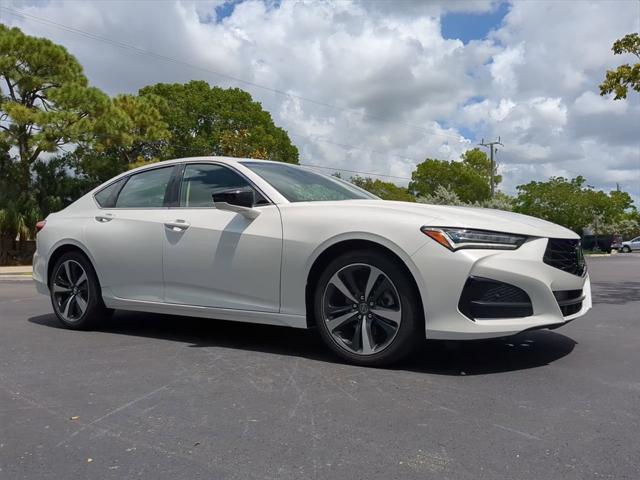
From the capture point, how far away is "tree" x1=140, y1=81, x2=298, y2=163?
40562 mm

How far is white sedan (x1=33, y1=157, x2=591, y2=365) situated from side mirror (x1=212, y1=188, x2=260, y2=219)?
11 millimetres

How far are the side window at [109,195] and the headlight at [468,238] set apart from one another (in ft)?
10.8

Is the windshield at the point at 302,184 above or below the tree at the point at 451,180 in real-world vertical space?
below

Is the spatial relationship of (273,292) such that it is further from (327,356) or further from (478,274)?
(478,274)

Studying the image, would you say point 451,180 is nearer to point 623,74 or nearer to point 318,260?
point 623,74

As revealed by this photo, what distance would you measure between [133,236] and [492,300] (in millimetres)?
3172

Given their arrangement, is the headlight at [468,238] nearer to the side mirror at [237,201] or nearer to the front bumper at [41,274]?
the side mirror at [237,201]

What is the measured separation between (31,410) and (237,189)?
2.13m

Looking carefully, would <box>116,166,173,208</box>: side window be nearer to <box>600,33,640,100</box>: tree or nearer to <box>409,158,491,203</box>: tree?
<box>600,33,640,100</box>: tree

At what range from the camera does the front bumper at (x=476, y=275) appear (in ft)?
12.3

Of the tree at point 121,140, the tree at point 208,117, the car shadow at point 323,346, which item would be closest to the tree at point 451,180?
the tree at point 208,117

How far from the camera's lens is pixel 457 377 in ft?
12.6

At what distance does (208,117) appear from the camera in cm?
4212

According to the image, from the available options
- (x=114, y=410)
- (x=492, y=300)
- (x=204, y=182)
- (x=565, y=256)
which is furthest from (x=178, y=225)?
(x=565, y=256)
